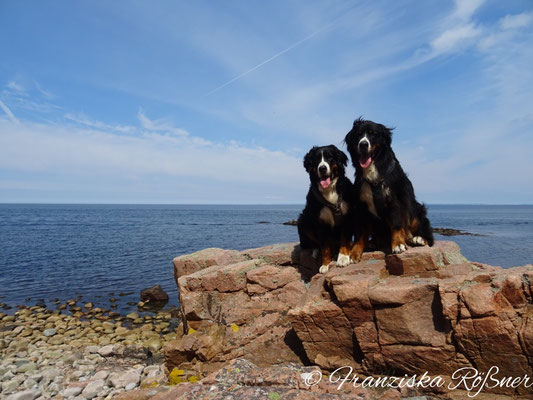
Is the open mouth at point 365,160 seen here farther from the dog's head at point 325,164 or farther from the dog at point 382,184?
the dog's head at point 325,164

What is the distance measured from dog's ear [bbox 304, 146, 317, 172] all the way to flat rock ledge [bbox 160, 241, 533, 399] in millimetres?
1525

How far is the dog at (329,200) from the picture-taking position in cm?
480

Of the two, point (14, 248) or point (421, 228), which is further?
point (14, 248)

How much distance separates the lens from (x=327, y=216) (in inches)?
194

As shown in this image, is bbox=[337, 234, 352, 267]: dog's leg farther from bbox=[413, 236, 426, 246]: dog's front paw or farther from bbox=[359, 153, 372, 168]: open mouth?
bbox=[359, 153, 372, 168]: open mouth

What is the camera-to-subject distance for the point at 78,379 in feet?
19.7

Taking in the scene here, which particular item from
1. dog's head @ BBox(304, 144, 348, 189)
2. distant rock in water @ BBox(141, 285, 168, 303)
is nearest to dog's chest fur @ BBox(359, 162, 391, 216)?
dog's head @ BBox(304, 144, 348, 189)

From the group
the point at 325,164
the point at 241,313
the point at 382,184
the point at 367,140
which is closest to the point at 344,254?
the point at 382,184

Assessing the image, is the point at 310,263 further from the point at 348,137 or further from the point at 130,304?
the point at 130,304

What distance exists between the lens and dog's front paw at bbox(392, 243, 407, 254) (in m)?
4.36

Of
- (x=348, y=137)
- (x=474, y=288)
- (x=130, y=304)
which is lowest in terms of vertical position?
(x=130, y=304)

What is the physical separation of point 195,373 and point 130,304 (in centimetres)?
752

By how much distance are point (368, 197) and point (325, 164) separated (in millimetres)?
744

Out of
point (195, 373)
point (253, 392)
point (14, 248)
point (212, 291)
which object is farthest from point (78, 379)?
point (14, 248)
